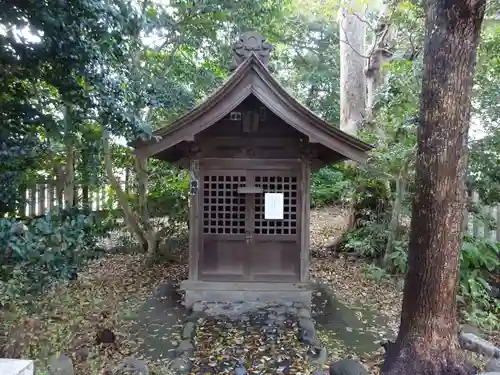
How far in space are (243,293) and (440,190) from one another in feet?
12.2

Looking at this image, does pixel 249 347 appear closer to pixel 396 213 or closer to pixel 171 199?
pixel 396 213

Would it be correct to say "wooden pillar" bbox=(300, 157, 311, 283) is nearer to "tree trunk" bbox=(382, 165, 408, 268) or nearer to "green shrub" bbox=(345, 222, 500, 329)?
"green shrub" bbox=(345, 222, 500, 329)

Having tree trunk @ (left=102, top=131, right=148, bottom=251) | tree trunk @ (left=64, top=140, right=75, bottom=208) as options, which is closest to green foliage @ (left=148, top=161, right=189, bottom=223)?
tree trunk @ (left=102, top=131, right=148, bottom=251)

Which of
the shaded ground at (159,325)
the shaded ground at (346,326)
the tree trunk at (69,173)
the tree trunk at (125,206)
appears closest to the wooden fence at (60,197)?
the tree trunk at (69,173)

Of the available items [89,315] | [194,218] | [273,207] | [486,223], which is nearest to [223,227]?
[194,218]

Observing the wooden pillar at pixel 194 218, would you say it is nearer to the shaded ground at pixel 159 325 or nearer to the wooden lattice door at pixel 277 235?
the shaded ground at pixel 159 325

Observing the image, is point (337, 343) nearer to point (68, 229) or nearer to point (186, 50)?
point (68, 229)

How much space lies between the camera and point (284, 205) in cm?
656

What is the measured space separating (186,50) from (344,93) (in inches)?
201

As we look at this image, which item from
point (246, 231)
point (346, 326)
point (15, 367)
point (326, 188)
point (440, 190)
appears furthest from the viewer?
point (326, 188)

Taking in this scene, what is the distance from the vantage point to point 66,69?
154 inches

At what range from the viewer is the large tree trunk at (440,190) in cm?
363

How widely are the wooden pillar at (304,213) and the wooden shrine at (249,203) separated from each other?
0.6 inches

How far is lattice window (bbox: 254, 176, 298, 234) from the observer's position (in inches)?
257
